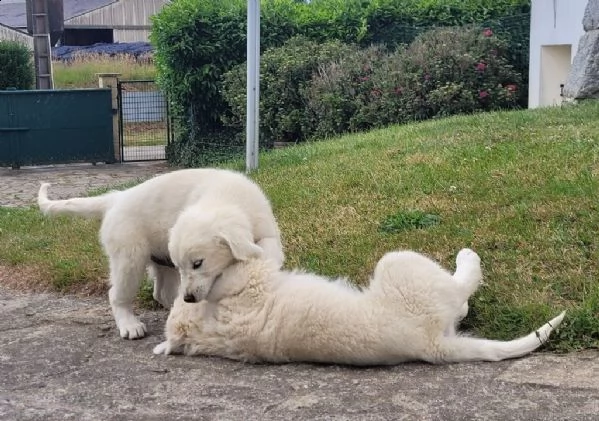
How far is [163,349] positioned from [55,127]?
12823 millimetres

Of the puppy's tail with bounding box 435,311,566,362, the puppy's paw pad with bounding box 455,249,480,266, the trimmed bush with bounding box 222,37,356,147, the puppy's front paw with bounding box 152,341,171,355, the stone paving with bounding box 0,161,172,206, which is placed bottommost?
the stone paving with bounding box 0,161,172,206

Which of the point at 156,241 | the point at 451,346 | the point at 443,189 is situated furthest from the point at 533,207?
the point at 156,241

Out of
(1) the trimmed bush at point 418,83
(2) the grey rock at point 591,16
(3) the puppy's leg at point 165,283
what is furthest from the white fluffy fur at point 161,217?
(1) the trimmed bush at point 418,83

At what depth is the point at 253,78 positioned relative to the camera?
9.86 m

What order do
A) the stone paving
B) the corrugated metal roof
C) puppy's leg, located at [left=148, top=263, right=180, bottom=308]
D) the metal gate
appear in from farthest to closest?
the corrugated metal roof
the metal gate
the stone paving
puppy's leg, located at [left=148, top=263, right=180, bottom=308]

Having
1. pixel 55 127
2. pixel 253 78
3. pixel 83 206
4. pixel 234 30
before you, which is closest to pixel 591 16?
pixel 253 78

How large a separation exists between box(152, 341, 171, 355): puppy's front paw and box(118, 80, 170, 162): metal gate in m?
12.9

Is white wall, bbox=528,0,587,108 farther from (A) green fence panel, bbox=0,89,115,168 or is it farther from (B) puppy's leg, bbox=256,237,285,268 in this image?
(B) puppy's leg, bbox=256,237,285,268

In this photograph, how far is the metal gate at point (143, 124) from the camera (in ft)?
56.7

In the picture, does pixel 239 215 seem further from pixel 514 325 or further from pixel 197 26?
pixel 197 26

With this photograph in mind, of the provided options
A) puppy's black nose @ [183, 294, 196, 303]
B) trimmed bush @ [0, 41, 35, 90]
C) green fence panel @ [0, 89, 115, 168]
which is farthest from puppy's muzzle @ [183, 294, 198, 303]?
trimmed bush @ [0, 41, 35, 90]

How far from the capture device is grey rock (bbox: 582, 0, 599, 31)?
37.1 feet

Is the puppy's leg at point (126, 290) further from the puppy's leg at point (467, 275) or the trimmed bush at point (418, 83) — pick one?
the trimmed bush at point (418, 83)

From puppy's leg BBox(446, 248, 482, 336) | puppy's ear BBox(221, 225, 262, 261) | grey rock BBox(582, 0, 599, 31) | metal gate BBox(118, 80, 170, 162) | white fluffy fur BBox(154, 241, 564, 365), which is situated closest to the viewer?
white fluffy fur BBox(154, 241, 564, 365)
